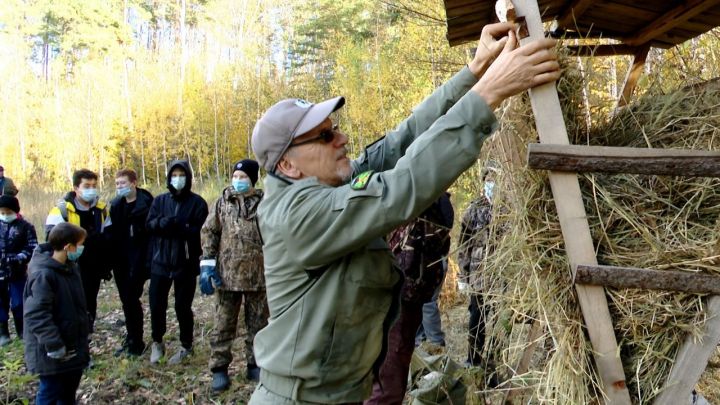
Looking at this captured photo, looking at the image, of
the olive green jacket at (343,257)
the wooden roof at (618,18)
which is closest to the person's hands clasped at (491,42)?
the olive green jacket at (343,257)

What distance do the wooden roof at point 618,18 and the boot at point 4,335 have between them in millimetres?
6656

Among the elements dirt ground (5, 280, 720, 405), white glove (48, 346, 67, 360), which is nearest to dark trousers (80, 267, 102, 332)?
dirt ground (5, 280, 720, 405)

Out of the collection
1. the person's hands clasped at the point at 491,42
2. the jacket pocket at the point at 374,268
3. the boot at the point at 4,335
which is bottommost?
the jacket pocket at the point at 374,268

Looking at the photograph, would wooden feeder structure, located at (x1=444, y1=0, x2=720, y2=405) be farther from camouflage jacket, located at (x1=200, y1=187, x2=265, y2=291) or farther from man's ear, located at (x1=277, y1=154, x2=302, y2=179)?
camouflage jacket, located at (x1=200, y1=187, x2=265, y2=291)

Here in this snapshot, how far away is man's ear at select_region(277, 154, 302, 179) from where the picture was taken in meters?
2.03

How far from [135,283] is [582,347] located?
530cm

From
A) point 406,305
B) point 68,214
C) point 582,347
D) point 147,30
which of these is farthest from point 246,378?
point 147,30

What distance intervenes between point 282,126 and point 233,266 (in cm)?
348

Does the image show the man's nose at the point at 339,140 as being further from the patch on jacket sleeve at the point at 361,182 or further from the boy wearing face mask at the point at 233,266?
the boy wearing face mask at the point at 233,266

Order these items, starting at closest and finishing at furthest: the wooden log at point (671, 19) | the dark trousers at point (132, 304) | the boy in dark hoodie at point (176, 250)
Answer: the wooden log at point (671, 19)
the boy in dark hoodie at point (176, 250)
the dark trousers at point (132, 304)

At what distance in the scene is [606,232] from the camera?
1.94 meters

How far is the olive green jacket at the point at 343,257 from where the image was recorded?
1.63m

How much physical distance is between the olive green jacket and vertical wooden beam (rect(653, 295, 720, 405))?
994mm

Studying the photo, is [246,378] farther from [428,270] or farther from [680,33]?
[680,33]
